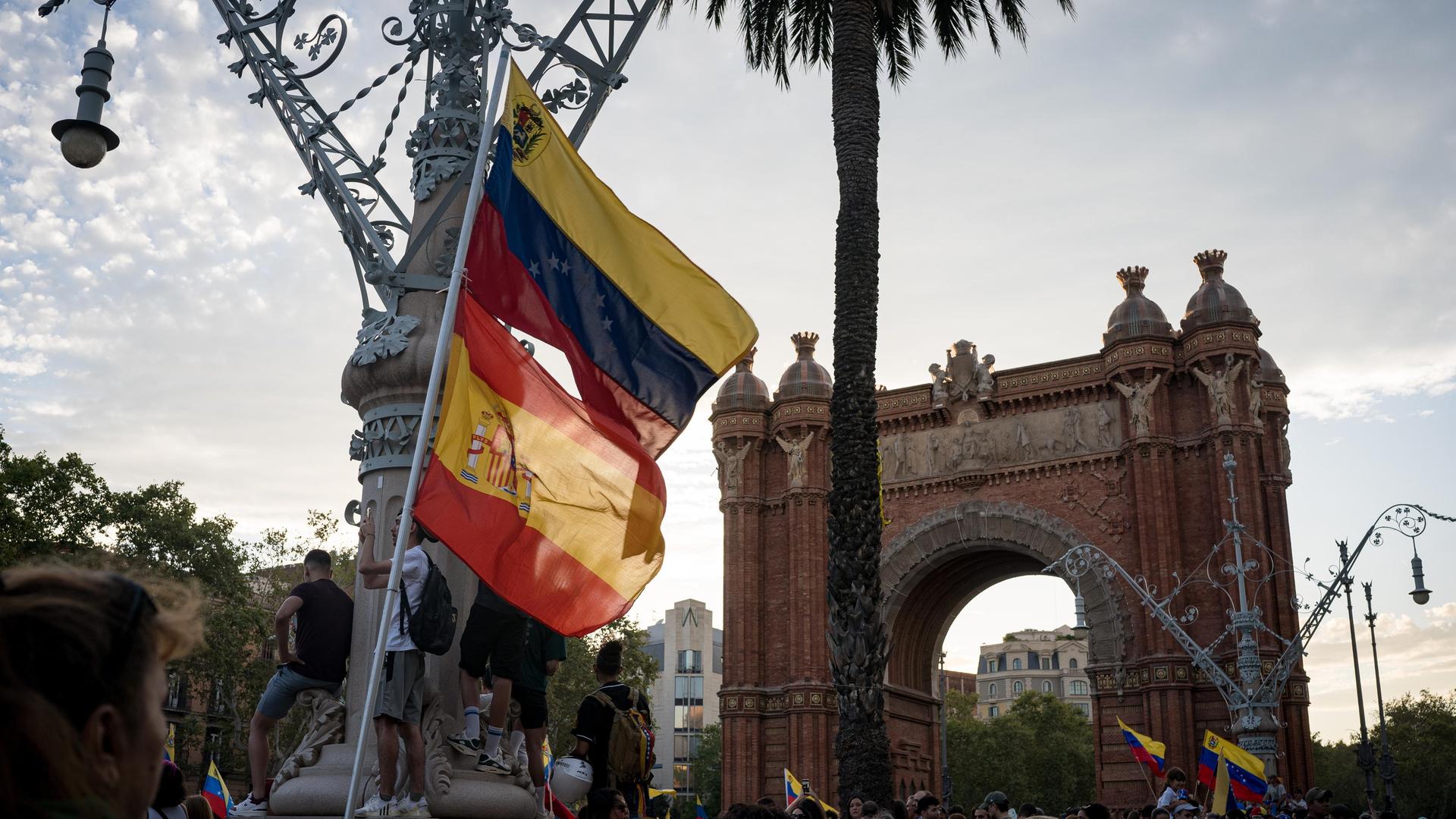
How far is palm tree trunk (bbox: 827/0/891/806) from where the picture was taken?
13438mm

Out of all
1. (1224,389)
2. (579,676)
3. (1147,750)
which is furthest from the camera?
(579,676)

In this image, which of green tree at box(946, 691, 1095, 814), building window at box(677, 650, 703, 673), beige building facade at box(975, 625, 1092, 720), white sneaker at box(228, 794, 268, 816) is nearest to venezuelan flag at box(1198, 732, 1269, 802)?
white sneaker at box(228, 794, 268, 816)

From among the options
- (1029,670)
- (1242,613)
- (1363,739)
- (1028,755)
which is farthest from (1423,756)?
(1029,670)

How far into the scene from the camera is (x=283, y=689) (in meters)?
6.57

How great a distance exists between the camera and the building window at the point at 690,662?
9500 cm

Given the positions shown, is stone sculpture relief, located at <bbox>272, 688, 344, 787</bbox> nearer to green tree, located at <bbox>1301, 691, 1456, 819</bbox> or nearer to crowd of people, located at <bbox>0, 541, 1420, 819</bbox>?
crowd of people, located at <bbox>0, 541, 1420, 819</bbox>

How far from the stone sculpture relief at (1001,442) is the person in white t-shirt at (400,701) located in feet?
92.2

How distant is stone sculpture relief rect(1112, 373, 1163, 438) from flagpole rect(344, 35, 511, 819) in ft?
87.7

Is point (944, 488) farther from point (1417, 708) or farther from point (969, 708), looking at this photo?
point (969, 708)

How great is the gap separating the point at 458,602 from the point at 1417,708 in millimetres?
64267

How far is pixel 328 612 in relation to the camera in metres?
6.66

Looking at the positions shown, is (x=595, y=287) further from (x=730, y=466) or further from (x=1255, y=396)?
(x=730, y=466)

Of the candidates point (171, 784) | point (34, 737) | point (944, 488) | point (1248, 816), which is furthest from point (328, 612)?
point (944, 488)

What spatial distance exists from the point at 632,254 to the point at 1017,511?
27016mm
